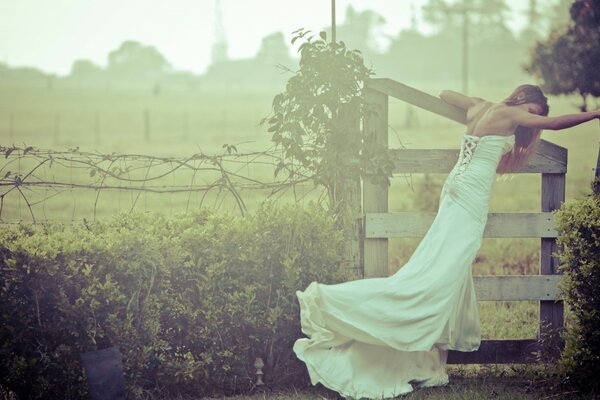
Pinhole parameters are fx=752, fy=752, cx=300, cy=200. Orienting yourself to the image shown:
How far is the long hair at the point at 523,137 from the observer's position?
6215mm

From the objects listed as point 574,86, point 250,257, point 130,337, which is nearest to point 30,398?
point 130,337

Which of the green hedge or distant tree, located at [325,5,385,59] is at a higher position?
distant tree, located at [325,5,385,59]

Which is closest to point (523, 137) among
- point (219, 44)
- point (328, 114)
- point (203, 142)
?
point (328, 114)

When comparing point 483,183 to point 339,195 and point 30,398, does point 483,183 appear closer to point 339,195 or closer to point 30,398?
point 339,195

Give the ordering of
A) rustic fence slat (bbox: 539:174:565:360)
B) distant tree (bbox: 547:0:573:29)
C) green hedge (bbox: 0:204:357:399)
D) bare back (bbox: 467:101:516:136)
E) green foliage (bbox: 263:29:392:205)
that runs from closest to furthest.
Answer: green hedge (bbox: 0:204:357:399) → bare back (bbox: 467:101:516:136) → green foliage (bbox: 263:29:392:205) → rustic fence slat (bbox: 539:174:565:360) → distant tree (bbox: 547:0:573:29)

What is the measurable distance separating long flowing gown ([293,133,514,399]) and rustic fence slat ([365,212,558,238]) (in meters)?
0.37

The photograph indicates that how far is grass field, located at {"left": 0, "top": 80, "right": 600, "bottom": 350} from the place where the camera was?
1148 cm

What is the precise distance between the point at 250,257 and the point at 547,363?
2.71 m

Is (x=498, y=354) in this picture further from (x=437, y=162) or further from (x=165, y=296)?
(x=165, y=296)

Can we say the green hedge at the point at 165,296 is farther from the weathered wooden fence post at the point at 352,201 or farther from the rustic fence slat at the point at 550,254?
the rustic fence slat at the point at 550,254

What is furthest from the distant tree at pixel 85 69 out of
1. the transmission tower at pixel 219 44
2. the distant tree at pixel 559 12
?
the distant tree at pixel 559 12

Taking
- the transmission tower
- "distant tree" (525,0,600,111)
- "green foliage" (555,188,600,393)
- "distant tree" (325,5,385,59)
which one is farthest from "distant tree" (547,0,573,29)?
"green foliage" (555,188,600,393)

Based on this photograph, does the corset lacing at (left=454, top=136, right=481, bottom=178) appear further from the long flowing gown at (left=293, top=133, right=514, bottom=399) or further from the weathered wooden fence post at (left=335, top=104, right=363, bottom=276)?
the weathered wooden fence post at (left=335, top=104, right=363, bottom=276)

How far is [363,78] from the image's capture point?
6.44 metres
